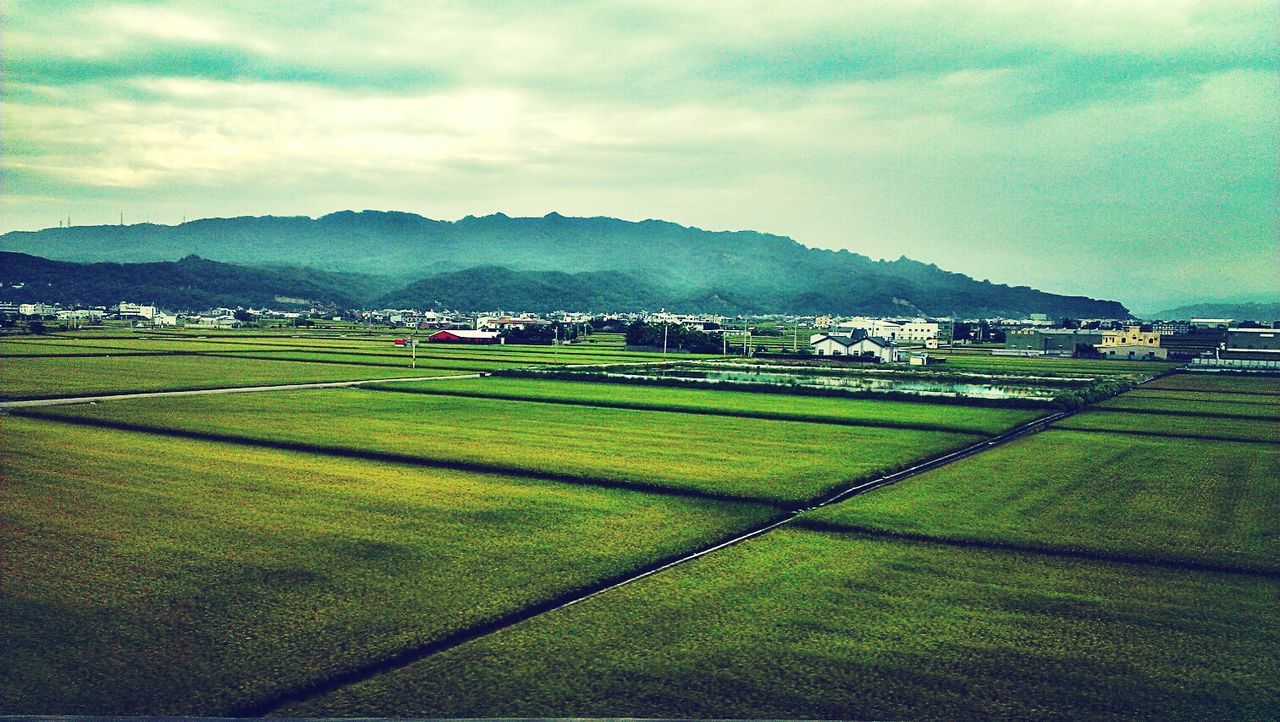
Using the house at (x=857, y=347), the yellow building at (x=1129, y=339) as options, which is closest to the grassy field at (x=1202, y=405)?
the house at (x=857, y=347)

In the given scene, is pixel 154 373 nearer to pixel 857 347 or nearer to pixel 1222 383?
pixel 857 347

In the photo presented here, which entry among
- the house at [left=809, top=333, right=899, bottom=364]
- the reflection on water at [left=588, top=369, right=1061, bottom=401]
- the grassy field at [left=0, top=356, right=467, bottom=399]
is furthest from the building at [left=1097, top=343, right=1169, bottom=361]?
the grassy field at [left=0, top=356, right=467, bottom=399]

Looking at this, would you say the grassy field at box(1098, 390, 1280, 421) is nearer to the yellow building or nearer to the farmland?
the farmland

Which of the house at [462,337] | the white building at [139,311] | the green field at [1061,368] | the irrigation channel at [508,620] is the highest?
the white building at [139,311]

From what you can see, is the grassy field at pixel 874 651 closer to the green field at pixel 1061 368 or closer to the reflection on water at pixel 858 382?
the reflection on water at pixel 858 382

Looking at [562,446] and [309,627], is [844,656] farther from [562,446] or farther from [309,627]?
[562,446]

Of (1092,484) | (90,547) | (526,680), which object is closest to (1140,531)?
(1092,484)
